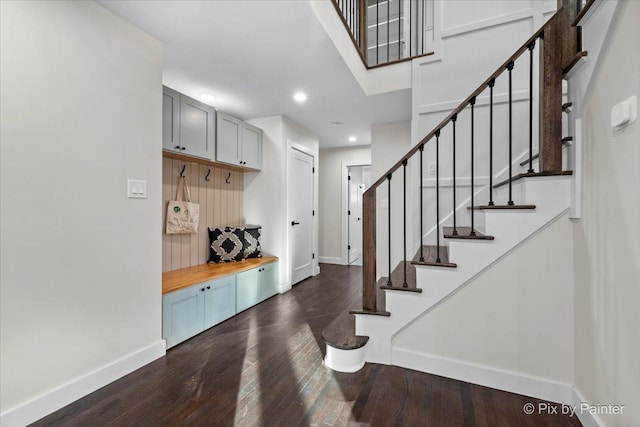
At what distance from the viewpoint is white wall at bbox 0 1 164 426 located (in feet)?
4.85

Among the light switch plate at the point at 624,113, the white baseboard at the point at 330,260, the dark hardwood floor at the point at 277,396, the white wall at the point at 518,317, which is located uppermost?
the light switch plate at the point at 624,113

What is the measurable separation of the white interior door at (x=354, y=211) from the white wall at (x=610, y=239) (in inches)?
173

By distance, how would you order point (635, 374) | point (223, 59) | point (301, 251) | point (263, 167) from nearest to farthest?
1. point (635, 374)
2. point (223, 59)
3. point (263, 167)
4. point (301, 251)

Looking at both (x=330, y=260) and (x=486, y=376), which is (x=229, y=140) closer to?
(x=486, y=376)

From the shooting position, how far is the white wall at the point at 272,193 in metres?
3.90

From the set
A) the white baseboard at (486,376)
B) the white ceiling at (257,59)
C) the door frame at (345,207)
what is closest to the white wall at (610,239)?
the white baseboard at (486,376)

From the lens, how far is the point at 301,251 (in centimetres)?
450

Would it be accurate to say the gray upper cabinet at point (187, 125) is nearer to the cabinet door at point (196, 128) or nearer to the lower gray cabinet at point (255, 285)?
the cabinet door at point (196, 128)

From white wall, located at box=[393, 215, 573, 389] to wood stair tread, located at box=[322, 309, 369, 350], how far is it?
0.46m

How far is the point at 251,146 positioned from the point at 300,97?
0.92m

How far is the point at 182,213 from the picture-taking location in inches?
119

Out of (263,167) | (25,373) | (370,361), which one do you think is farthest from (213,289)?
(263,167)

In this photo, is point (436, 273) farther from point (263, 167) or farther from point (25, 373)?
point (263, 167)

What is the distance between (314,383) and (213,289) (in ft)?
4.53
